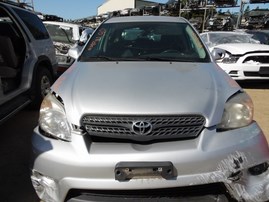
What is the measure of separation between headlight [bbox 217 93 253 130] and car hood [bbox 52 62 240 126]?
0.05 meters

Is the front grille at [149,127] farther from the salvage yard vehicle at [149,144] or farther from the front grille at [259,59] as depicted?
the front grille at [259,59]

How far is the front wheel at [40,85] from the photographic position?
5.48 metres

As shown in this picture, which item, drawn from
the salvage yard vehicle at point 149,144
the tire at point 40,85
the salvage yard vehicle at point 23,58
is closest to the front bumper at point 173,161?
the salvage yard vehicle at point 149,144

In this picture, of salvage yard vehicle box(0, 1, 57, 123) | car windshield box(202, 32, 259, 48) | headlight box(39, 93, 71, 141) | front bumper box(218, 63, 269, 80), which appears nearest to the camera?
headlight box(39, 93, 71, 141)

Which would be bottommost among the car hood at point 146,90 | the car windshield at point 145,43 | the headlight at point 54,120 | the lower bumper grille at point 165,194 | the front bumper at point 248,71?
the front bumper at point 248,71

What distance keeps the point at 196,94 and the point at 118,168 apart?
0.80 m

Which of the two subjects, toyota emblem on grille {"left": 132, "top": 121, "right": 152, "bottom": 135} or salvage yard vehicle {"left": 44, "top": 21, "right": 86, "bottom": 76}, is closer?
toyota emblem on grille {"left": 132, "top": 121, "right": 152, "bottom": 135}

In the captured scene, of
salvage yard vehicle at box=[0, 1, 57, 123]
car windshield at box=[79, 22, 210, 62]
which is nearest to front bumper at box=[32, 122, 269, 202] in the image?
car windshield at box=[79, 22, 210, 62]

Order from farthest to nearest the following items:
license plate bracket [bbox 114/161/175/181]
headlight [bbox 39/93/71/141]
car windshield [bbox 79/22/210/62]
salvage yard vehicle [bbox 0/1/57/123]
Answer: salvage yard vehicle [bbox 0/1/57/123], car windshield [bbox 79/22/210/62], headlight [bbox 39/93/71/141], license plate bracket [bbox 114/161/175/181]

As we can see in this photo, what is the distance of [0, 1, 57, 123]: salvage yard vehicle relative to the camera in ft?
15.9

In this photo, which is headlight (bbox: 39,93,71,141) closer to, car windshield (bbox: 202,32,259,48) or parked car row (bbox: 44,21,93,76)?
parked car row (bbox: 44,21,93,76)

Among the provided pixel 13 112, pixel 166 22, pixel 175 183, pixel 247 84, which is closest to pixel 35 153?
pixel 175 183

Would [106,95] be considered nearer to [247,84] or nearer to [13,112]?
[13,112]

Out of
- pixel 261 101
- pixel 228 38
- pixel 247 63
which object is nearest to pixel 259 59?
pixel 247 63
